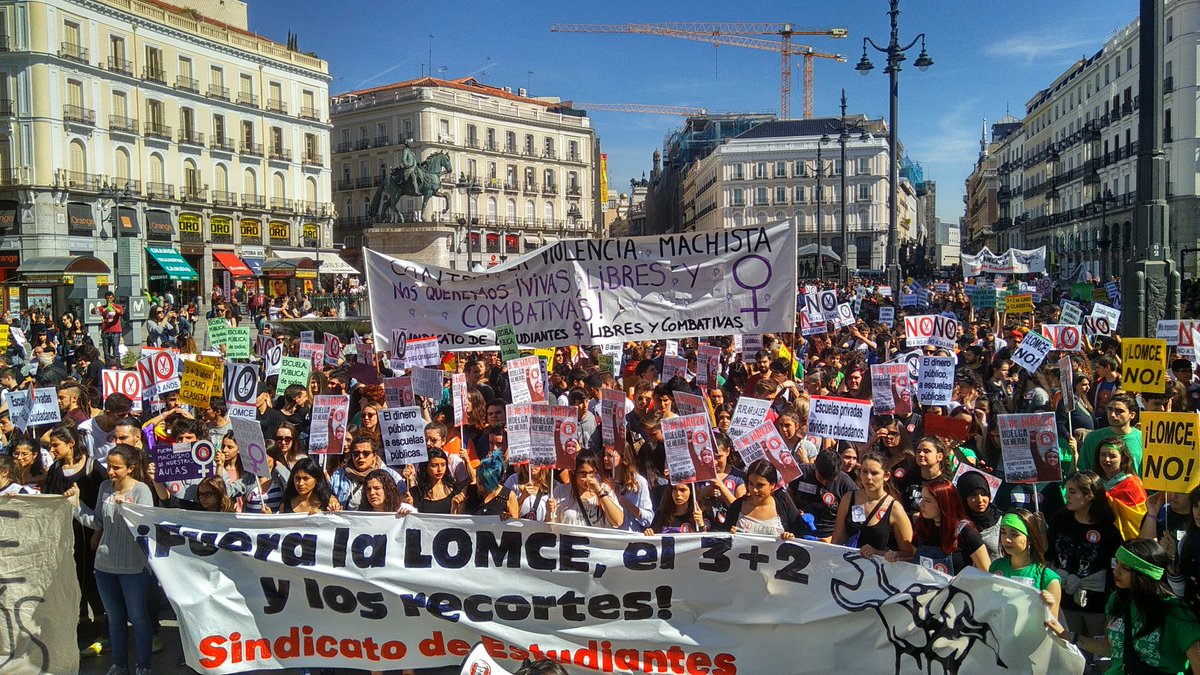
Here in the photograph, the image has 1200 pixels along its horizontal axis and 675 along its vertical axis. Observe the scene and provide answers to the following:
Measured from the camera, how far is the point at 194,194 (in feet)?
153

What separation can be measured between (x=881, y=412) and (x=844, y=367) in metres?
3.53

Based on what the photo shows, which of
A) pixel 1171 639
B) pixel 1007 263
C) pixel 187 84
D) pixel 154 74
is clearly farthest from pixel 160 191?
pixel 1171 639

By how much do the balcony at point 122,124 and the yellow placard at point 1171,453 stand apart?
147 feet

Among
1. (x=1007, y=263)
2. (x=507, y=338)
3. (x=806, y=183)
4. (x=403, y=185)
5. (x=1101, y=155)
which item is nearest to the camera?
(x=507, y=338)

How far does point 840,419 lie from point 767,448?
0.68 metres

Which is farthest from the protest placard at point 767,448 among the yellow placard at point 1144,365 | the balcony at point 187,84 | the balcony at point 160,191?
the balcony at point 187,84

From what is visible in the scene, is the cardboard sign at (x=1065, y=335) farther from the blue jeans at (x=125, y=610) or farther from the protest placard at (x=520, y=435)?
the blue jeans at (x=125, y=610)

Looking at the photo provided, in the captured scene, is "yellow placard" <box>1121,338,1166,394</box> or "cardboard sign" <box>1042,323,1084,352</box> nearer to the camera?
"yellow placard" <box>1121,338,1166,394</box>

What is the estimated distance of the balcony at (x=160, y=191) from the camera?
145ft

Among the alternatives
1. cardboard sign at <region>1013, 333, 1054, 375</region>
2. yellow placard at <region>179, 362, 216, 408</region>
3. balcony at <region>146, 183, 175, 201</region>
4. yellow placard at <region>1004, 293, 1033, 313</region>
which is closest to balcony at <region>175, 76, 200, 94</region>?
balcony at <region>146, 183, 175, 201</region>

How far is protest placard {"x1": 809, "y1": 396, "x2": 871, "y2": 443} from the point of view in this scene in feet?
22.8

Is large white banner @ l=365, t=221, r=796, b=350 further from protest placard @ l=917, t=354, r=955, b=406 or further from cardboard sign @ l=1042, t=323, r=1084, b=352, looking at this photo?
Answer: cardboard sign @ l=1042, t=323, r=1084, b=352

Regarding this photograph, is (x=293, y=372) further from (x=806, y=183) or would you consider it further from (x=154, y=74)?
(x=806, y=183)

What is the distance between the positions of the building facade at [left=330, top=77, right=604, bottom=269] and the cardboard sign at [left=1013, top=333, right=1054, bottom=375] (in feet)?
176
